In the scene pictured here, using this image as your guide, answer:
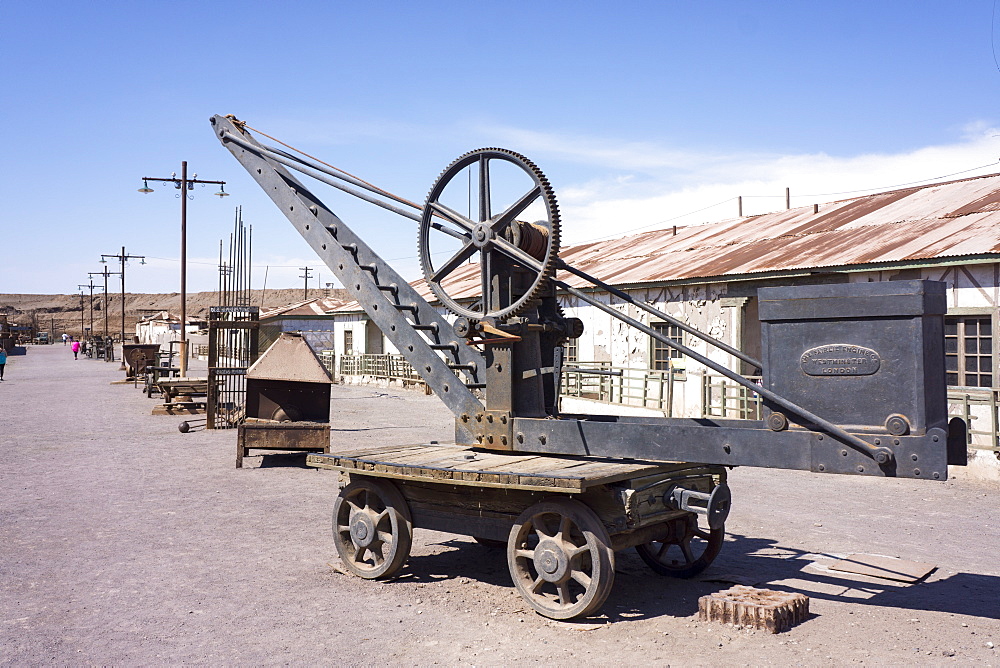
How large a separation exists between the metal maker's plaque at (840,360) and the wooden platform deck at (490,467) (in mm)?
1356

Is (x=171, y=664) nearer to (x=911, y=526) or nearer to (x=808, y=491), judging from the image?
(x=911, y=526)

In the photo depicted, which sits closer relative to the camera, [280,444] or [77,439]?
[280,444]

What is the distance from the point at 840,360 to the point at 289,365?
9938 mm

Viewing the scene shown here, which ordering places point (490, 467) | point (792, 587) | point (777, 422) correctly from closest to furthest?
point (777, 422), point (490, 467), point (792, 587)

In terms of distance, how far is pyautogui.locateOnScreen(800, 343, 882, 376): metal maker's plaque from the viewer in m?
4.39

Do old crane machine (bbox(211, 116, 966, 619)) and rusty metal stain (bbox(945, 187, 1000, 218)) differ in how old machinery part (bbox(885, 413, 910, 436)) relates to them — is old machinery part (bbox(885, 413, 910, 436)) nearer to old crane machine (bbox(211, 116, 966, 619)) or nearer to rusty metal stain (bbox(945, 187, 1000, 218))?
old crane machine (bbox(211, 116, 966, 619))

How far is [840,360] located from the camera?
448 cm

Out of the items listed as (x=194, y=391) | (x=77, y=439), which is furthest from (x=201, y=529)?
(x=194, y=391)

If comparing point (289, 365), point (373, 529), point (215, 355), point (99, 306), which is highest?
Answer: point (99, 306)

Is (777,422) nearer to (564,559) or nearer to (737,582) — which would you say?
(564,559)

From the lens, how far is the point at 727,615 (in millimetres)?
5262

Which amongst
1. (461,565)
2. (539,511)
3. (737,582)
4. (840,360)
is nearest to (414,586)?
(461,565)

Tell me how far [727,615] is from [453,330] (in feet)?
9.04

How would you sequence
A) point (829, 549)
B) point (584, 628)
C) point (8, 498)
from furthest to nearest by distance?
point (8, 498)
point (829, 549)
point (584, 628)
